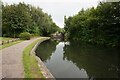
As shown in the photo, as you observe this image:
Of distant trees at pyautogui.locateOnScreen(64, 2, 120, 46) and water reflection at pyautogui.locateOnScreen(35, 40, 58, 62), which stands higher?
distant trees at pyautogui.locateOnScreen(64, 2, 120, 46)

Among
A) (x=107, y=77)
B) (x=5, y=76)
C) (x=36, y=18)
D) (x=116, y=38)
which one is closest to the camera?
(x=5, y=76)

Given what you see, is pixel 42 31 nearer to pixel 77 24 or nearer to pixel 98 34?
pixel 77 24

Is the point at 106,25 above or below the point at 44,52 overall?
above

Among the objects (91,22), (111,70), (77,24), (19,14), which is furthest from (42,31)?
(111,70)

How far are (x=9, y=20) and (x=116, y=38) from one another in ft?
82.3

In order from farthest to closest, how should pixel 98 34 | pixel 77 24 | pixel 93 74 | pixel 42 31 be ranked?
pixel 42 31
pixel 77 24
pixel 98 34
pixel 93 74

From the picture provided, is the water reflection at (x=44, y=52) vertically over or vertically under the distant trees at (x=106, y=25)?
under

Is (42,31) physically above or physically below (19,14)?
below

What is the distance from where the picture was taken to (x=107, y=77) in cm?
1138

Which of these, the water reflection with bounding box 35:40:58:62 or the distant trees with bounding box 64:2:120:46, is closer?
the water reflection with bounding box 35:40:58:62

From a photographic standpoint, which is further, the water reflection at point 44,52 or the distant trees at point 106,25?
the distant trees at point 106,25

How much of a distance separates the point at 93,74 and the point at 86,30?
33.4 m

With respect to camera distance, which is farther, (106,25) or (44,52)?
(106,25)

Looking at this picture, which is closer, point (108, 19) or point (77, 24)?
point (108, 19)
